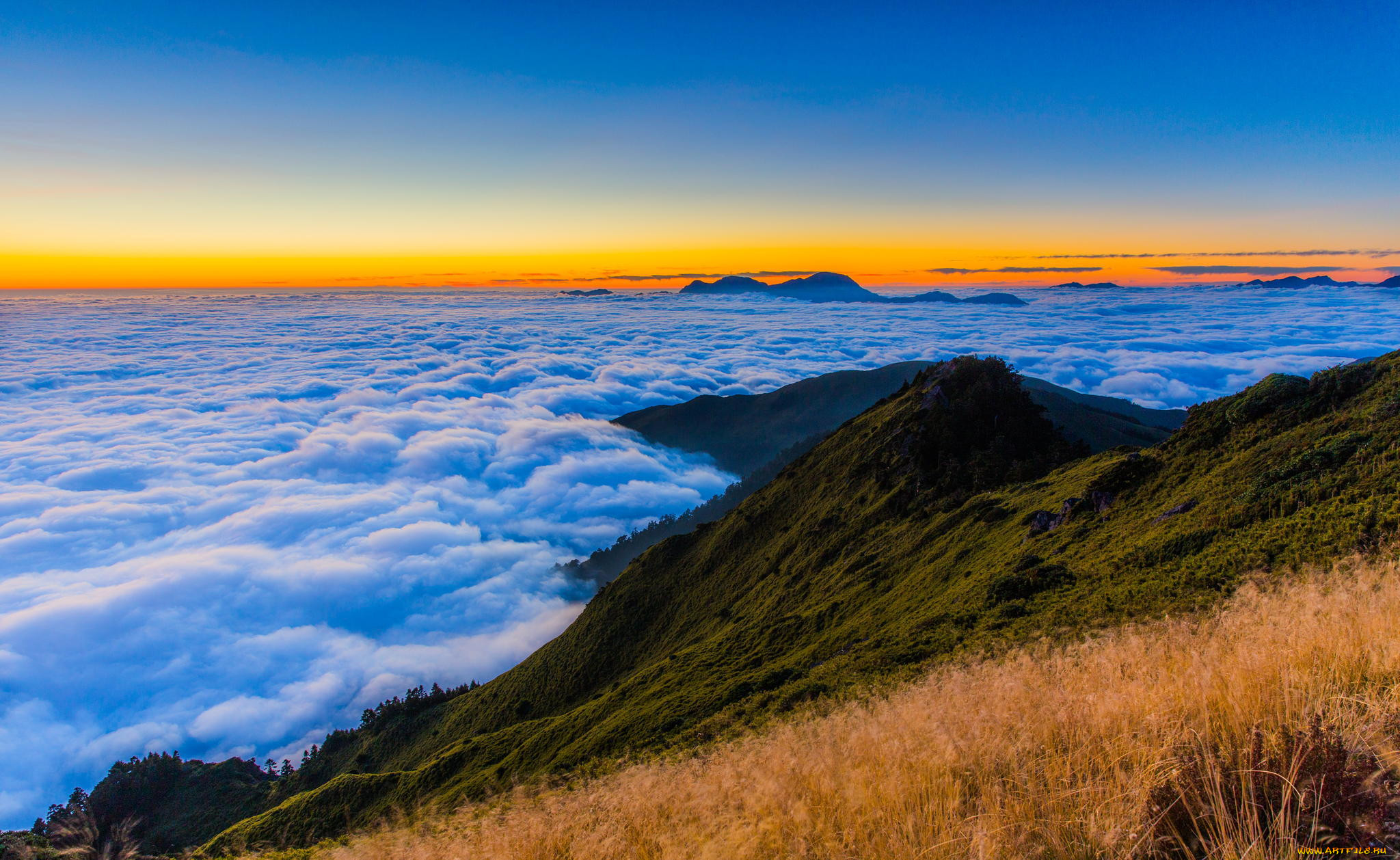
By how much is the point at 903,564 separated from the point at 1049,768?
94.3 ft

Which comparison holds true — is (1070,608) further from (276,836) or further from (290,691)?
(290,691)

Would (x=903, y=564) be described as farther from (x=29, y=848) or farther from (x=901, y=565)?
(x=29, y=848)

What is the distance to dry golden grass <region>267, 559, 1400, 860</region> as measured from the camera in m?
3.49

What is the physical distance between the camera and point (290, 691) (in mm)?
139250

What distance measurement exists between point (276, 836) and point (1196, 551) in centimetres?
4250

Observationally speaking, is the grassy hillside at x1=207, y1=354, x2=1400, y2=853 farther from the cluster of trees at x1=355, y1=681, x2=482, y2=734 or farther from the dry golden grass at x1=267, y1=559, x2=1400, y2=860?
the dry golden grass at x1=267, y1=559, x2=1400, y2=860

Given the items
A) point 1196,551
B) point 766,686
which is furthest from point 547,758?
point 1196,551

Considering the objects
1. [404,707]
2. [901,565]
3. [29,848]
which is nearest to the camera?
[29,848]

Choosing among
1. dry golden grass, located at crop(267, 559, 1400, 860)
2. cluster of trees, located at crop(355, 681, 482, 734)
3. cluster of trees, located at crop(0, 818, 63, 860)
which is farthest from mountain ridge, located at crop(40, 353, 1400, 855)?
dry golden grass, located at crop(267, 559, 1400, 860)

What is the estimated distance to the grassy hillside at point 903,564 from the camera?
14.1 m

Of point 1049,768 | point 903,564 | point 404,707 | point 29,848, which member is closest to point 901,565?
point 903,564

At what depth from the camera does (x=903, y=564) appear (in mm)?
31219

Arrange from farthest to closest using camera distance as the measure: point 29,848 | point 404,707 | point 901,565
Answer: point 404,707, point 901,565, point 29,848

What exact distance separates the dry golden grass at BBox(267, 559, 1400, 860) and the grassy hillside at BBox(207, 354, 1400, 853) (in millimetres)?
4968
